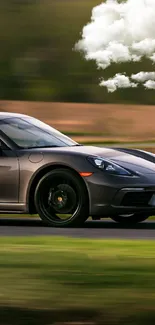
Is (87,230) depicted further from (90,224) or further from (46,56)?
(46,56)

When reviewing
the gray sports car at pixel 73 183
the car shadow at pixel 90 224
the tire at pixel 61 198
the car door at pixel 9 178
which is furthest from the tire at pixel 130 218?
the car door at pixel 9 178

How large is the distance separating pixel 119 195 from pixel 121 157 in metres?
0.52

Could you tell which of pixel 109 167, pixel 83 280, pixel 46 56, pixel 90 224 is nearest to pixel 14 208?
pixel 90 224

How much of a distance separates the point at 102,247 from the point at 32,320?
8.17ft

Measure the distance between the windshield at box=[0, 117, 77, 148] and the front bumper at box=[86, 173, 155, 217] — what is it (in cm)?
111

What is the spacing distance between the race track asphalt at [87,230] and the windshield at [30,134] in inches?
40.8

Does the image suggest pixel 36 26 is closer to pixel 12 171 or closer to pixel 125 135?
pixel 125 135

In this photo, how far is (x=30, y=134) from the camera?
11.8m

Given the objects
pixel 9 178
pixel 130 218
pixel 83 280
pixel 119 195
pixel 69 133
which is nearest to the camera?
pixel 83 280

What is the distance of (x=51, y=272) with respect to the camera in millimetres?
6023

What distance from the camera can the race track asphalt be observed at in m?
10.3

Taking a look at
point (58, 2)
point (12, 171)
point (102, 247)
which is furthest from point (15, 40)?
point (102, 247)

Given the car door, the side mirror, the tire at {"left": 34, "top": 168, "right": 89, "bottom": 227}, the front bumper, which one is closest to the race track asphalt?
the tire at {"left": 34, "top": 168, "right": 89, "bottom": 227}

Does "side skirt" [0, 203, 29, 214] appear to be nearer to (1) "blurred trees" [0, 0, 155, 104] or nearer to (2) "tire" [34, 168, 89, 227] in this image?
(2) "tire" [34, 168, 89, 227]
